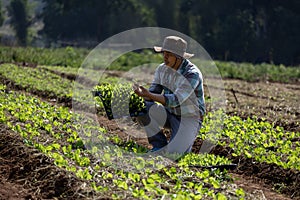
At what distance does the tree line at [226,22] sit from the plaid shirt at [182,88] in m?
30.5

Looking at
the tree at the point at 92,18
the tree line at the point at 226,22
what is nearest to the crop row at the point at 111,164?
the tree line at the point at 226,22

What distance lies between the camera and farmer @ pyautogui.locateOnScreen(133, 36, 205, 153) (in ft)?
22.8

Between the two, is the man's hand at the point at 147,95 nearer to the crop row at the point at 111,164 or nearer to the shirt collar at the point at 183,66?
the shirt collar at the point at 183,66

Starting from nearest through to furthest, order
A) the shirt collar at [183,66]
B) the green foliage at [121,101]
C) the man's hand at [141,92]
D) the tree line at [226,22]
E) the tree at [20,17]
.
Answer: the man's hand at [141,92] → the shirt collar at [183,66] → the green foliage at [121,101] → the tree line at [226,22] → the tree at [20,17]

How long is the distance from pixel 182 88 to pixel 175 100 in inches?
6.9

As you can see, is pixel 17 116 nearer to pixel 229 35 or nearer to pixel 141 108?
pixel 141 108

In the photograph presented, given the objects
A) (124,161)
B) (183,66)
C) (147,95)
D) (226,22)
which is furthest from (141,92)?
(226,22)

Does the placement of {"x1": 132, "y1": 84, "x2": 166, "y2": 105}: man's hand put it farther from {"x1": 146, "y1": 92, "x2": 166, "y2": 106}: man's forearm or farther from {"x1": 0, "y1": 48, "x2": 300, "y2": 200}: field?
{"x1": 0, "y1": 48, "x2": 300, "y2": 200}: field

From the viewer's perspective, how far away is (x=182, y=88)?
7.00 metres

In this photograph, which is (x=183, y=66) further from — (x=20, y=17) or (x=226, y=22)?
(x=20, y=17)

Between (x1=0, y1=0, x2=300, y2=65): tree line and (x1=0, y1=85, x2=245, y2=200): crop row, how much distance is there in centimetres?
3079

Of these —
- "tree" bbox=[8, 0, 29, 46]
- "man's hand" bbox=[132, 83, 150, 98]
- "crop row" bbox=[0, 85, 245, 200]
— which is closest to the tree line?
"tree" bbox=[8, 0, 29, 46]

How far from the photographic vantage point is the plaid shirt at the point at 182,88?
6977 mm

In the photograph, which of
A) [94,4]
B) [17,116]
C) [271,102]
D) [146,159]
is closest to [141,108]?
[146,159]
